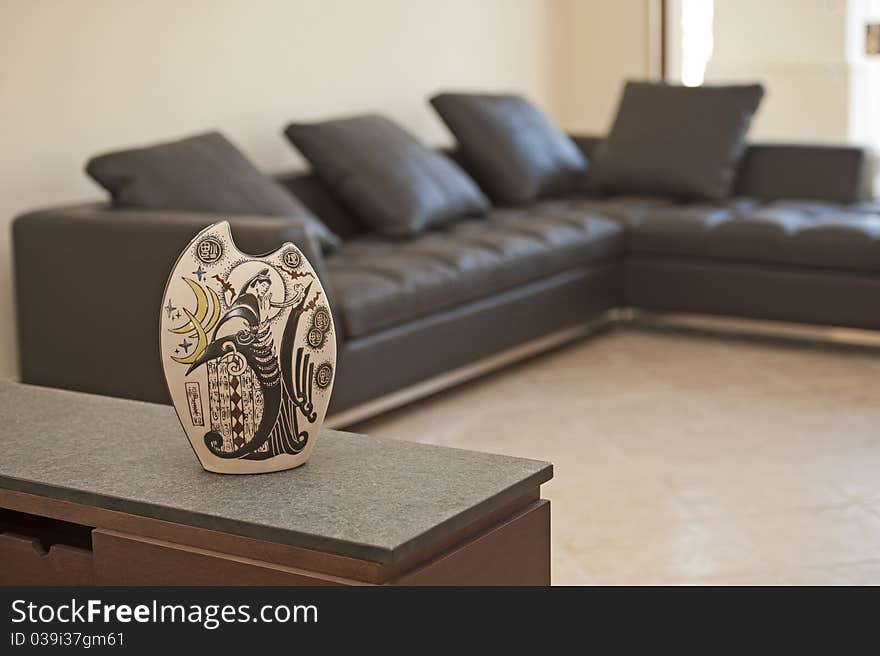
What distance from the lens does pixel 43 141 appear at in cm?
449

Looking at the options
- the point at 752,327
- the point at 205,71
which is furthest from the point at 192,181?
the point at 752,327

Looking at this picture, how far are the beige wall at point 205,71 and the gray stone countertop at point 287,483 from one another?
5.74ft

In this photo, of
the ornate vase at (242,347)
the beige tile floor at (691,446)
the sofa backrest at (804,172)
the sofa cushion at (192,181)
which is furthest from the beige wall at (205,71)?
the ornate vase at (242,347)

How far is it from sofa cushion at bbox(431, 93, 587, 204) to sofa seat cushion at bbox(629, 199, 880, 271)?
55 cm

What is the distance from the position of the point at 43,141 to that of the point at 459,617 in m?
3.30

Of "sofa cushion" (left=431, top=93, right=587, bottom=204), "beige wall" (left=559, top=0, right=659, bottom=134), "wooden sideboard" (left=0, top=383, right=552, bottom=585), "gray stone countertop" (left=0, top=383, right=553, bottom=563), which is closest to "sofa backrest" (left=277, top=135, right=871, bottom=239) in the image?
"sofa cushion" (left=431, top=93, right=587, bottom=204)

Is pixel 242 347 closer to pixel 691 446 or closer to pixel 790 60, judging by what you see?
pixel 691 446

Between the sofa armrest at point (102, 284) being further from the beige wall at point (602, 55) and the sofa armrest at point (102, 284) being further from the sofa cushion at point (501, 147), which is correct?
the beige wall at point (602, 55)

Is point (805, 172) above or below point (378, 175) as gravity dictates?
below

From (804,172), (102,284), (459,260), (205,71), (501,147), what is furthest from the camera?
(804,172)

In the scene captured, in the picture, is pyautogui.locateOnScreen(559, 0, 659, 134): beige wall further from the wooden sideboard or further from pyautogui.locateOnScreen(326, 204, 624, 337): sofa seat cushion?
the wooden sideboard

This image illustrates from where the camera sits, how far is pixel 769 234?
5.22 meters

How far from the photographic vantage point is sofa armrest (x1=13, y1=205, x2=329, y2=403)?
148 inches

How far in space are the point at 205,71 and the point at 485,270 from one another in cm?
148
